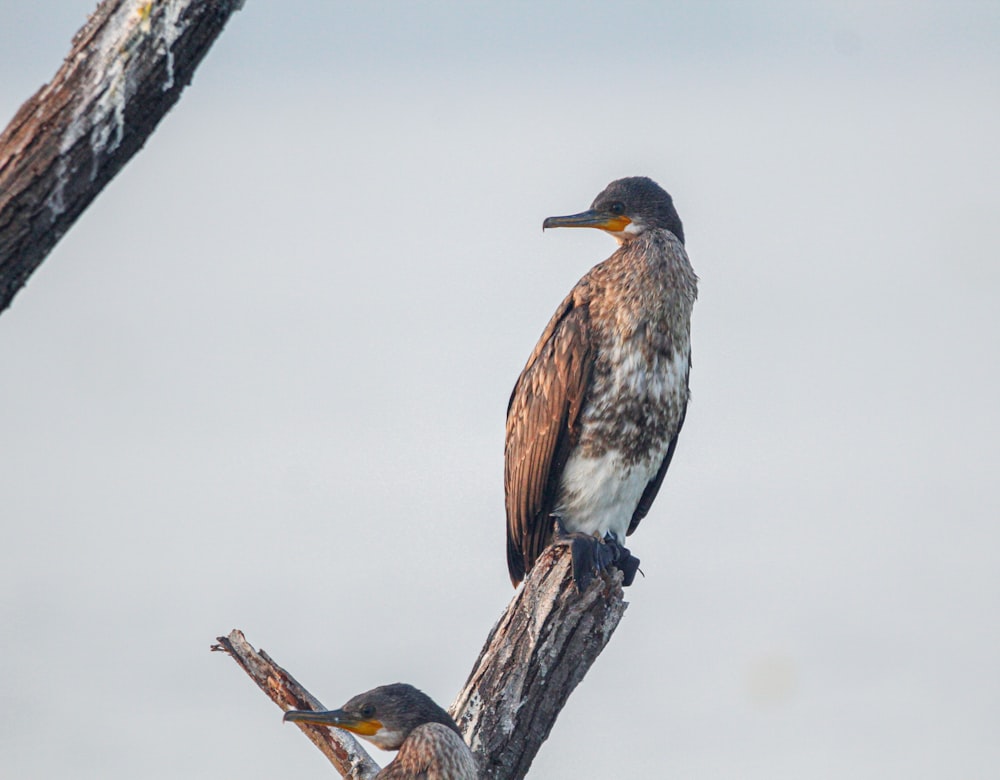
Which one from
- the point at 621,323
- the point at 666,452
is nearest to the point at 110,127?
the point at 621,323

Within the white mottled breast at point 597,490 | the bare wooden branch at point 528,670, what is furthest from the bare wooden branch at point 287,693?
the white mottled breast at point 597,490

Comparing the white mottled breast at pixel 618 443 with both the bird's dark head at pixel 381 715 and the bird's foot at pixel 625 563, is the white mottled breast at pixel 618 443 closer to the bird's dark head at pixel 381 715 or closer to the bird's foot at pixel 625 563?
the bird's foot at pixel 625 563

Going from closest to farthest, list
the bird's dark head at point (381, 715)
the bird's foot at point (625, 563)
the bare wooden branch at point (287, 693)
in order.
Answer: the bird's dark head at point (381, 715) < the bare wooden branch at point (287, 693) < the bird's foot at point (625, 563)

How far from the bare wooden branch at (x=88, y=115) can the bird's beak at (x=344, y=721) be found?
2634 mm

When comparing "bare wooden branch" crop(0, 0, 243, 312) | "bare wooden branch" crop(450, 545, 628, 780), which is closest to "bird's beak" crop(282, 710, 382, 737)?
"bare wooden branch" crop(450, 545, 628, 780)

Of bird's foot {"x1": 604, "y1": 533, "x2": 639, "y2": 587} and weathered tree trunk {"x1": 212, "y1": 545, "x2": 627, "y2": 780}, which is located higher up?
bird's foot {"x1": 604, "y1": 533, "x2": 639, "y2": 587}

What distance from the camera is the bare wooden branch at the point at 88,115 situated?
372 cm

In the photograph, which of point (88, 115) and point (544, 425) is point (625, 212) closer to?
point (544, 425)

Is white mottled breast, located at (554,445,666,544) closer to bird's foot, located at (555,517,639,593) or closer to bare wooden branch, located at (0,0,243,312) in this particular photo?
bird's foot, located at (555,517,639,593)

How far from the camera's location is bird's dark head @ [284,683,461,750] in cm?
577

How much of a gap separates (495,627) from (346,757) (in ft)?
2.55

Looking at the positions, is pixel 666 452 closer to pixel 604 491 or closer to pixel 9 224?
pixel 604 491

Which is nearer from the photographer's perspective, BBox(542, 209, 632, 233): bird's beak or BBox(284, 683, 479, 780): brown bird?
BBox(284, 683, 479, 780): brown bird

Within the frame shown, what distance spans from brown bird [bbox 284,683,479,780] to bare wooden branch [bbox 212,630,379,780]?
2.5 inches
